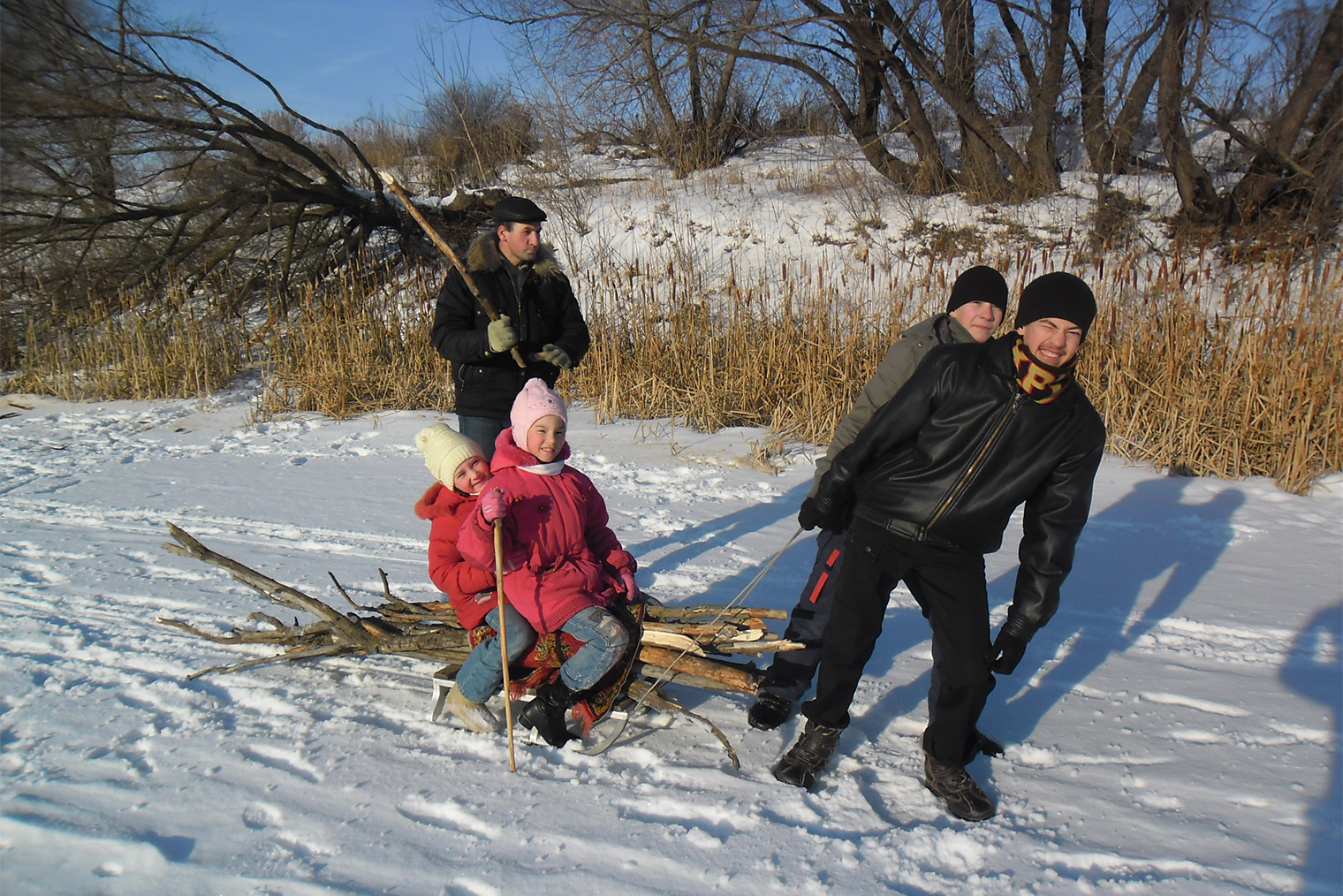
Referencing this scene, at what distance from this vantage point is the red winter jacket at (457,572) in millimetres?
2578

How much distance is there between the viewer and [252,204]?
33.8 feet

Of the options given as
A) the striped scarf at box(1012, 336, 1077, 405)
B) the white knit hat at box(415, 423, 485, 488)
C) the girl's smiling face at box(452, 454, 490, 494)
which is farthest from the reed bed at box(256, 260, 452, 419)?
the striped scarf at box(1012, 336, 1077, 405)

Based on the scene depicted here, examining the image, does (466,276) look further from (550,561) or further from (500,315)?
(550,561)

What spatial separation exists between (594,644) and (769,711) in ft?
2.22

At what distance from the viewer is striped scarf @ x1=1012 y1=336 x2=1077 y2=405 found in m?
2.21

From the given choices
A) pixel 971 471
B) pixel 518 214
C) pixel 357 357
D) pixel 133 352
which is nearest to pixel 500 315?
pixel 518 214

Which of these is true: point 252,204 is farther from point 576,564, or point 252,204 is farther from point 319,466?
point 576,564

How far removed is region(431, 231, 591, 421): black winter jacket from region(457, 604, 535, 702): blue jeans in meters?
1.17

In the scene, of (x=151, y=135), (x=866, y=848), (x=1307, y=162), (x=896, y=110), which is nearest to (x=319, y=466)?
(x=866, y=848)

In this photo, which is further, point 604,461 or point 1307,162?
point 1307,162

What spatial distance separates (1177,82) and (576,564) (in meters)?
9.77

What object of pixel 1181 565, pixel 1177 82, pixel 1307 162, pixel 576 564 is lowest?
pixel 1181 565

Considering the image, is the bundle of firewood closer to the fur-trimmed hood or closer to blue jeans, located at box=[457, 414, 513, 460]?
blue jeans, located at box=[457, 414, 513, 460]

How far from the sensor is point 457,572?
8.59ft
